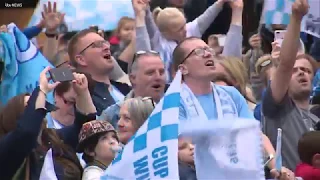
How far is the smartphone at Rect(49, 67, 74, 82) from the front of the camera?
5961 mm

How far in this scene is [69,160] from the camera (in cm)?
578

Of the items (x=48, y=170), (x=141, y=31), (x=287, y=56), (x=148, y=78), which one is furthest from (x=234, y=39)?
(x=48, y=170)

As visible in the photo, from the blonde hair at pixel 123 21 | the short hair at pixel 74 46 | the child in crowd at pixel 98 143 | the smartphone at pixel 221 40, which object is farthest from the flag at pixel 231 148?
the smartphone at pixel 221 40

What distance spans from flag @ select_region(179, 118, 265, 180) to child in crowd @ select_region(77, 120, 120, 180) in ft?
3.60

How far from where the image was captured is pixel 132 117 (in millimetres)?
5941

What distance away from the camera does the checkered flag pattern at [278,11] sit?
27.2 feet

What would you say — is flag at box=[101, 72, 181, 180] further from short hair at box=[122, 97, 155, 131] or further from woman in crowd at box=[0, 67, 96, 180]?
short hair at box=[122, 97, 155, 131]

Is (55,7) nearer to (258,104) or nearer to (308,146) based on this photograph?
(258,104)

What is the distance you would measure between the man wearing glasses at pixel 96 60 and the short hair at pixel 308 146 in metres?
1.77

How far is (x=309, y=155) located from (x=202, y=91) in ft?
2.76

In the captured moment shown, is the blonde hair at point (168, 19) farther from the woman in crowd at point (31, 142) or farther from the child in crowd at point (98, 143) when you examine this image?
the child in crowd at point (98, 143)

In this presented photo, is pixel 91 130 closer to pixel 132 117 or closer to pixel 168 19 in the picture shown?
pixel 132 117

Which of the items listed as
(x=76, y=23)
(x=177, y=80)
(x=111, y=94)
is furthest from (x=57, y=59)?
(x=177, y=80)

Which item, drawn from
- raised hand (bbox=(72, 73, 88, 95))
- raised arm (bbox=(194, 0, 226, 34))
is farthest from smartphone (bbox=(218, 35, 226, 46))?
raised hand (bbox=(72, 73, 88, 95))
